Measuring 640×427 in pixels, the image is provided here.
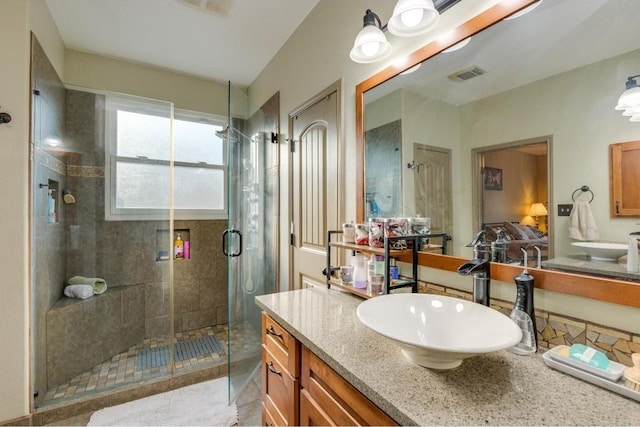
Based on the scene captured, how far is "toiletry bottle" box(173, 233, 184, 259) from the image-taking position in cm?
297

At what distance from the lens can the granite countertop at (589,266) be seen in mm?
748

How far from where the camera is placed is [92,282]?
2.46 meters

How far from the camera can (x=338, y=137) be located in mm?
1787

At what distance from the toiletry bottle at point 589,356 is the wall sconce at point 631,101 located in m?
0.61

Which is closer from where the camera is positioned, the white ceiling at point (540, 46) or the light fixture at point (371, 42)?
the white ceiling at point (540, 46)

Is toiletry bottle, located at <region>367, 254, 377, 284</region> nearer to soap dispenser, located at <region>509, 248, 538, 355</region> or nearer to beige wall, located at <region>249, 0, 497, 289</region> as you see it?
beige wall, located at <region>249, 0, 497, 289</region>

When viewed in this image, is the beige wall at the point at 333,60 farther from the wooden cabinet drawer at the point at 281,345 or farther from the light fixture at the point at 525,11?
the wooden cabinet drawer at the point at 281,345

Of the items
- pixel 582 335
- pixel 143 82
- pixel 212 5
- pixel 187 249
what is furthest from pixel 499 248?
pixel 143 82

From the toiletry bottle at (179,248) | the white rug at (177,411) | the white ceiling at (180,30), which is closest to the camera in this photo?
the white rug at (177,411)

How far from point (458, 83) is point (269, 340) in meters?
1.38

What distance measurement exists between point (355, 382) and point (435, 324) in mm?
405

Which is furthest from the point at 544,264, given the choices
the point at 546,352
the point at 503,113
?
the point at 503,113

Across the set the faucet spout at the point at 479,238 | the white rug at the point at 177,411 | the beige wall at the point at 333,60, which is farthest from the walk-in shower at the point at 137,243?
the faucet spout at the point at 479,238

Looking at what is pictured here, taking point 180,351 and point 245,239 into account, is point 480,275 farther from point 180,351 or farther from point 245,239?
point 180,351
